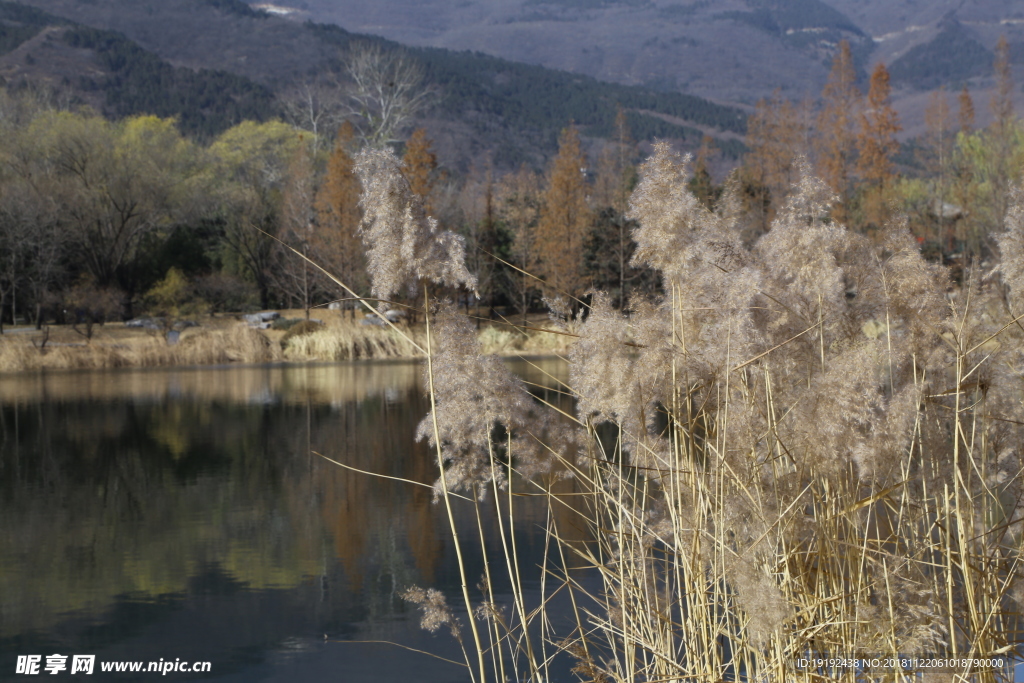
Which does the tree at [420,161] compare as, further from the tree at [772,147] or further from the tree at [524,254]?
the tree at [772,147]

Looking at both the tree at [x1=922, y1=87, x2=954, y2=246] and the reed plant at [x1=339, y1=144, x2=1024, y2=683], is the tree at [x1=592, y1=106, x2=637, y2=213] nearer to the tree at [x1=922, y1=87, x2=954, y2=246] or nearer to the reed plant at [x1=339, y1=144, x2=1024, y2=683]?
the tree at [x1=922, y1=87, x2=954, y2=246]

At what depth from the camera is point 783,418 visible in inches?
89.1

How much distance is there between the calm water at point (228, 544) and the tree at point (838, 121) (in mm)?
19173

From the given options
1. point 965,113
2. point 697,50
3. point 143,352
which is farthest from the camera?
point 697,50

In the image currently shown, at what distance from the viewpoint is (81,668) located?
3.77 metres

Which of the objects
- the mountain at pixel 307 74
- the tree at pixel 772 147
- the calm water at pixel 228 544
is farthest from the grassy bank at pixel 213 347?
the mountain at pixel 307 74

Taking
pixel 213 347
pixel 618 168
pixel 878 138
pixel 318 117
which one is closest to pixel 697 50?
pixel 318 117

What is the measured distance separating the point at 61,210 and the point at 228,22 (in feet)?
318

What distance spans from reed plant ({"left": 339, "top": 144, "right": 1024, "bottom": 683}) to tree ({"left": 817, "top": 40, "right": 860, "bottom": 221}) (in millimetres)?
24264

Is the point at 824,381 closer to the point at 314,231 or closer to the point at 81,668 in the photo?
the point at 81,668

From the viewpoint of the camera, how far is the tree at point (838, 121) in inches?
1003

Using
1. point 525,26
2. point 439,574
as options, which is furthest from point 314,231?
point 525,26

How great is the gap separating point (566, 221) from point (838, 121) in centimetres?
874

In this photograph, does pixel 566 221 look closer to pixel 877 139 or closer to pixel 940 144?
pixel 877 139
